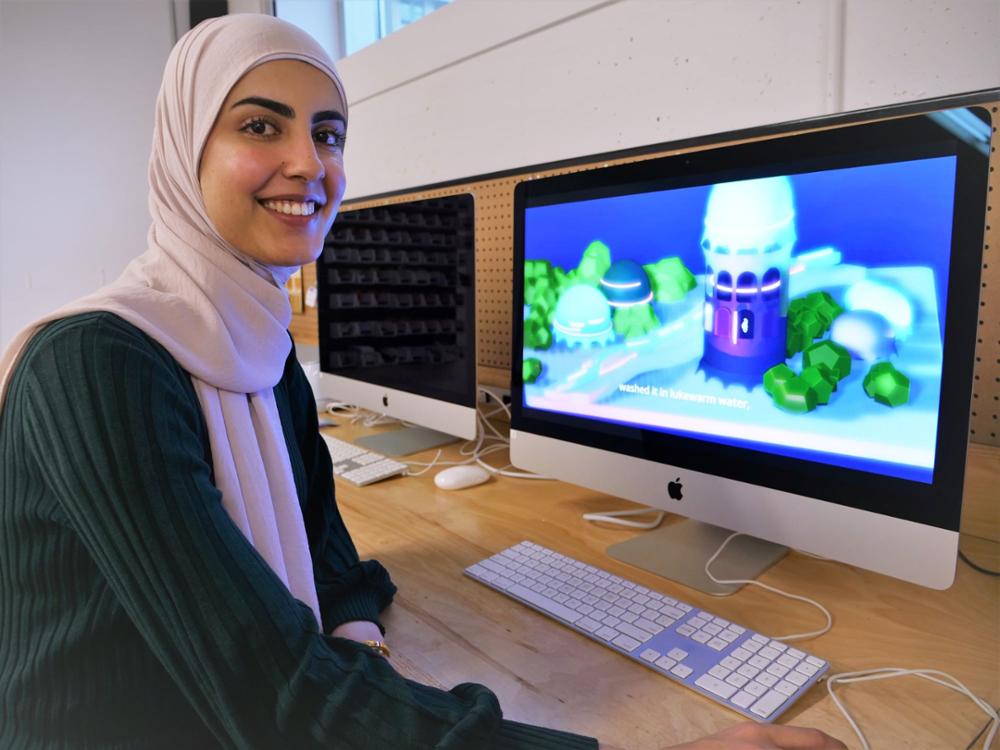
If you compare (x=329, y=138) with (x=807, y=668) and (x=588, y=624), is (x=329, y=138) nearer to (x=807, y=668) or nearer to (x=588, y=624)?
(x=588, y=624)

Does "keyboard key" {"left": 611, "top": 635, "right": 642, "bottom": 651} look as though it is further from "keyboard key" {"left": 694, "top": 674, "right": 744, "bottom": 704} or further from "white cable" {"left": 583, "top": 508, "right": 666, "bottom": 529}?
"white cable" {"left": 583, "top": 508, "right": 666, "bottom": 529}

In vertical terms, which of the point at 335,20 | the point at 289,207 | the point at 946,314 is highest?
the point at 335,20

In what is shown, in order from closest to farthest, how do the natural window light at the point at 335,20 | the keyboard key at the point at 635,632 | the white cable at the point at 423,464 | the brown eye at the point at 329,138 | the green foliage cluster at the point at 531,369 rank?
the keyboard key at the point at 635,632
the brown eye at the point at 329,138
the green foliage cluster at the point at 531,369
the white cable at the point at 423,464
the natural window light at the point at 335,20

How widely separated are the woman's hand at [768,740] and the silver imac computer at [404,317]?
0.80 m

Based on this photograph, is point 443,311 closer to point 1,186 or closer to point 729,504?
point 729,504

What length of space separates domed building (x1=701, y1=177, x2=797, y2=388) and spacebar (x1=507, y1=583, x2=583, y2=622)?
344 mm

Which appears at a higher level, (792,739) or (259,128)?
(259,128)

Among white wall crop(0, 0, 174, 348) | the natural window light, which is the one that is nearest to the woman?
the natural window light

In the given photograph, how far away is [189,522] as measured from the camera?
471 mm

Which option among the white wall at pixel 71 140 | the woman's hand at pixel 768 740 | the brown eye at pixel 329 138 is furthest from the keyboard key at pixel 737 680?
the white wall at pixel 71 140

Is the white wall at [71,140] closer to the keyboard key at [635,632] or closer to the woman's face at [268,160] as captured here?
the woman's face at [268,160]

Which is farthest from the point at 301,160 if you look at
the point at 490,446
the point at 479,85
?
the point at 479,85

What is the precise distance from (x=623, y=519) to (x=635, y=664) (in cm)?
37

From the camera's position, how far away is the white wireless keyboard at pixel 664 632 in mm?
593
